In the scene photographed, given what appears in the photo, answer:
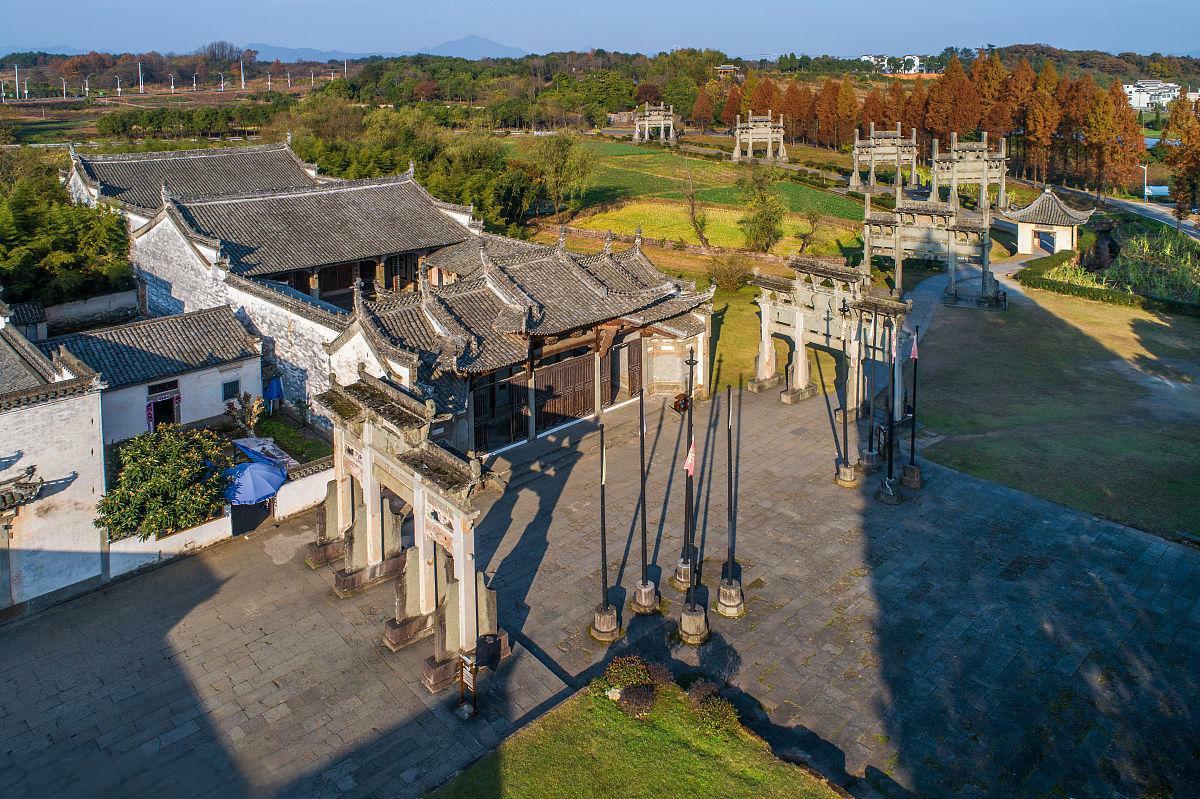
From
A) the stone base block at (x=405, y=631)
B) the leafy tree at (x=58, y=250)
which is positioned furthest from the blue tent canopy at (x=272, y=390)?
the stone base block at (x=405, y=631)

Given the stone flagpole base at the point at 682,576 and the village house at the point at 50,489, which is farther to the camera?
the stone flagpole base at the point at 682,576

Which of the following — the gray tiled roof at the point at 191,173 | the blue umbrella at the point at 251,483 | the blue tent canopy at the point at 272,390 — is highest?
the gray tiled roof at the point at 191,173

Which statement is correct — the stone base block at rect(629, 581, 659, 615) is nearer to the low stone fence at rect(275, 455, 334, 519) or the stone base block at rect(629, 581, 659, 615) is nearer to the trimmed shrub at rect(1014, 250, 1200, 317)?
the low stone fence at rect(275, 455, 334, 519)

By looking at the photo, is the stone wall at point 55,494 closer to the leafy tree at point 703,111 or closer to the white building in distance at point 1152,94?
the leafy tree at point 703,111

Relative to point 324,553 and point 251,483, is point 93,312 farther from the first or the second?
point 324,553

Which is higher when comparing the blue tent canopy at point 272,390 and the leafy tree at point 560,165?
the leafy tree at point 560,165

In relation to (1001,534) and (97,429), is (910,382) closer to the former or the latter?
(1001,534)

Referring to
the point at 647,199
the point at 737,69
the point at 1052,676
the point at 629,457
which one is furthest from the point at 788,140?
the point at 1052,676

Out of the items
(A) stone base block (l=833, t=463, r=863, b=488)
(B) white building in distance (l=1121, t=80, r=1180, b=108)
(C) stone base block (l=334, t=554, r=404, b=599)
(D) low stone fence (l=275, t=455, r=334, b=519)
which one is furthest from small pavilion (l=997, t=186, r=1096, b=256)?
(B) white building in distance (l=1121, t=80, r=1180, b=108)

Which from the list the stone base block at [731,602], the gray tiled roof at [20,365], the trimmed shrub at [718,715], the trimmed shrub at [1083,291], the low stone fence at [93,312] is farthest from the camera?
the trimmed shrub at [1083,291]
